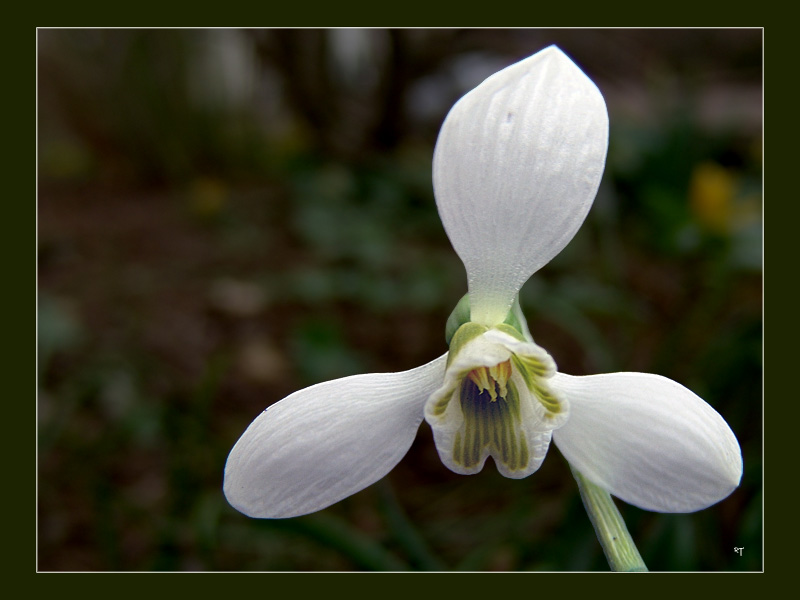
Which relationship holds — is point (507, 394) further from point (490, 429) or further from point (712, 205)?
point (712, 205)

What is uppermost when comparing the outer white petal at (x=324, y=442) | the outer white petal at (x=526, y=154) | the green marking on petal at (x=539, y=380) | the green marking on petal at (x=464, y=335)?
the outer white petal at (x=526, y=154)

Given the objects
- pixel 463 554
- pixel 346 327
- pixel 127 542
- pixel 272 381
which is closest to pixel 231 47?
pixel 346 327

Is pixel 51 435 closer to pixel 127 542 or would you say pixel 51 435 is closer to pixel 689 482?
pixel 127 542

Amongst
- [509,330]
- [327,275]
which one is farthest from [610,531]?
[327,275]

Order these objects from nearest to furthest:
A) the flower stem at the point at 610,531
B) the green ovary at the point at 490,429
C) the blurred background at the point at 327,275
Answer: the flower stem at the point at 610,531, the green ovary at the point at 490,429, the blurred background at the point at 327,275

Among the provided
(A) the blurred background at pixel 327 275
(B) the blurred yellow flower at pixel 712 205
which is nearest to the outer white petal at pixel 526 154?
(A) the blurred background at pixel 327 275

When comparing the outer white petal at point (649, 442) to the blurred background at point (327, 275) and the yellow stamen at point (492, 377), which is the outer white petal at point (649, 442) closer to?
the yellow stamen at point (492, 377)
